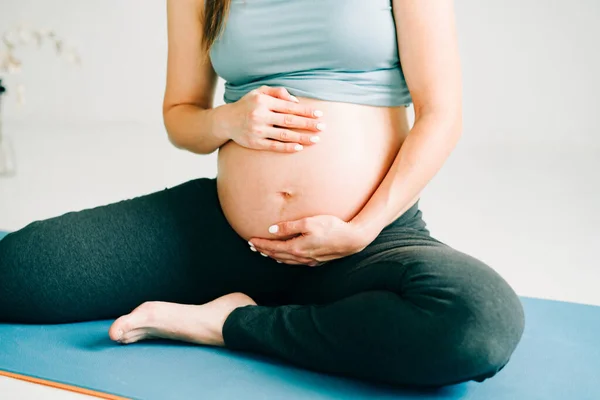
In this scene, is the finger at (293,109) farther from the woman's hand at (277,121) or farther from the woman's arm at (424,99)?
the woman's arm at (424,99)

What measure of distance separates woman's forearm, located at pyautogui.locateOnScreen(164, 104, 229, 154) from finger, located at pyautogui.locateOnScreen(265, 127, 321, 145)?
12cm

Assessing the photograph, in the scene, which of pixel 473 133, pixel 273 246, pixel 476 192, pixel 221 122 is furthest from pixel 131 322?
pixel 473 133

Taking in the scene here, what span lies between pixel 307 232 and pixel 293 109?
0.73 feet

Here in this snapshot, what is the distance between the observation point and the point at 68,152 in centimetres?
425

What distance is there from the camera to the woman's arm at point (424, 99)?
1304 millimetres

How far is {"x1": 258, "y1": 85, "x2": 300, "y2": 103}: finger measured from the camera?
134 cm

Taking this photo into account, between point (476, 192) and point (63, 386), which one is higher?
point (63, 386)

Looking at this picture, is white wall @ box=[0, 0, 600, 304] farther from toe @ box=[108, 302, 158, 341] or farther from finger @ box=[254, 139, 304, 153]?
toe @ box=[108, 302, 158, 341]

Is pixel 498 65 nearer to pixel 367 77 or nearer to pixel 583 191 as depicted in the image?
pixel 583 191

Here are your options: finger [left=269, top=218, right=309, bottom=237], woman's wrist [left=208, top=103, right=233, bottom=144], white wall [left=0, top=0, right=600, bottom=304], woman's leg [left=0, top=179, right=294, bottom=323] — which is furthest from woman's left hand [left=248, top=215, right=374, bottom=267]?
white wall [left=0, top=0, right=600, bottom=304]

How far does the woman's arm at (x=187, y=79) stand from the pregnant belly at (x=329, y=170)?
7.8 inches

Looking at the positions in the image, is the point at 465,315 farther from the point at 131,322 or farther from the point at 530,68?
the point at 530,68

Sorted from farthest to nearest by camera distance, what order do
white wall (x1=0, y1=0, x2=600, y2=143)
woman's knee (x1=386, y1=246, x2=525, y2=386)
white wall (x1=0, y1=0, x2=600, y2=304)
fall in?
white wall (x1=0, y1=0, x2=600, y2=143)
white wall (x1=0, y1=0, x2=600, y2=304)
woman's knee (x1=386, y1=246, x2=525, y2=386)

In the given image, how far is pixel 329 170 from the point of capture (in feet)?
4.33
